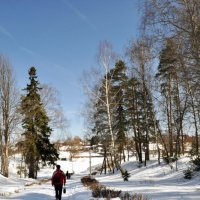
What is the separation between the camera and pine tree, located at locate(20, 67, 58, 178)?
39.3m

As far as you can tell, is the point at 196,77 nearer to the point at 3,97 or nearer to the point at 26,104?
the point at 3,97

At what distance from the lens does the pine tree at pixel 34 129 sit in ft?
129

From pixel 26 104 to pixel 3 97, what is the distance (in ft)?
21.9

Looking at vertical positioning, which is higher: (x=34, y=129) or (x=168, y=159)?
(x=34, y=129)

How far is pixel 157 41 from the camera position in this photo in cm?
1360

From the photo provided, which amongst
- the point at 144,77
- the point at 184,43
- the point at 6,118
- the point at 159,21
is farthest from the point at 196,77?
the point at 6,118

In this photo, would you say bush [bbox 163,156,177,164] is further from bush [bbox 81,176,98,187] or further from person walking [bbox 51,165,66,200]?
person walking [bbox 51,165,66,200]

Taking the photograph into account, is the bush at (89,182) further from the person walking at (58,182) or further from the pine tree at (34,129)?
the pine tree at (34,129)

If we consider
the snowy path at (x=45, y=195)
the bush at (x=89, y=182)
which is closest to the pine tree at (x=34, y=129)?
the bush at (x=89, y=182)

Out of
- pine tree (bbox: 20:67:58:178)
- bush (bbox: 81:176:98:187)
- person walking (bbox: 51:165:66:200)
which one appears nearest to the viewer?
person walking (bbox: 51:165:66:200)

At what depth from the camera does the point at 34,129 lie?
132 ft

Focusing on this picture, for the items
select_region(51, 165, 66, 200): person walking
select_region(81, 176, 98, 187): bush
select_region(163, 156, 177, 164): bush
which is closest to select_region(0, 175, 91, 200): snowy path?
select_region(51, 165, 66, 200): person walking

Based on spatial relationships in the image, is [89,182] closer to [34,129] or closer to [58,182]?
[58,182]

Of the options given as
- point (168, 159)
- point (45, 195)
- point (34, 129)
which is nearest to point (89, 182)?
point (45, 195)
